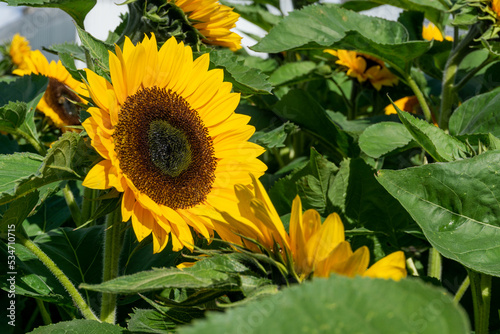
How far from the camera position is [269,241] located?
0.44m

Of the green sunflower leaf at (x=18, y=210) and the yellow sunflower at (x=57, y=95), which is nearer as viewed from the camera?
the green sunflower leaf at (x=18, y=210)

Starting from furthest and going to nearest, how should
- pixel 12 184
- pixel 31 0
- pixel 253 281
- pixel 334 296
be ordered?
1. pixel 31 0
2. pixel 12 184
3. pixel 253 281
4. pixel 334 296

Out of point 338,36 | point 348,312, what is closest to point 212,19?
point 338,36

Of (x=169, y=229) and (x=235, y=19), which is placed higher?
(x=235, y=19)

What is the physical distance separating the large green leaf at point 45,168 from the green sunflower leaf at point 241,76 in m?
0.21

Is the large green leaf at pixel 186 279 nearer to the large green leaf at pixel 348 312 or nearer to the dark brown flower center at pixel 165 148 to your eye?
the large green leaf at pixel 348 312

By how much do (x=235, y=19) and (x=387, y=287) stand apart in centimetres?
56

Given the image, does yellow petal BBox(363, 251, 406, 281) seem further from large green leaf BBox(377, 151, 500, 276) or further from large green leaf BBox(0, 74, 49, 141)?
large green leaf BBox(0, 74, 49, 141)

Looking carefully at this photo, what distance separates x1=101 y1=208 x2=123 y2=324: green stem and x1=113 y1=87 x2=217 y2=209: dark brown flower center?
5cm

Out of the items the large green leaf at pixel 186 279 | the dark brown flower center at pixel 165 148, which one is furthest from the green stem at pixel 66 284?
the large green leaf at pixel 186 279

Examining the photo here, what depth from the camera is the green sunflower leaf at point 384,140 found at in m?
0.74

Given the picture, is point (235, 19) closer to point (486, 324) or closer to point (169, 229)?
A: point (169, 229)

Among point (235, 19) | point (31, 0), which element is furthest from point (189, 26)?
point (31, 0)

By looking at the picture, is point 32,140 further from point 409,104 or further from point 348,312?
point 409,104
